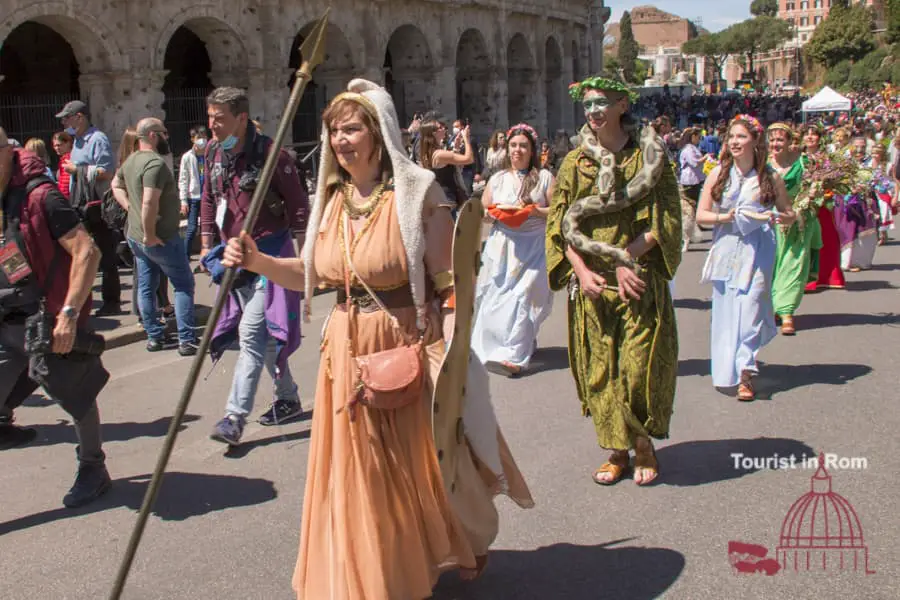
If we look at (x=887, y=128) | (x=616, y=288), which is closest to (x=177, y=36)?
(x=887, y=128)

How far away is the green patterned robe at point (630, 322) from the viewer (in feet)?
17.5

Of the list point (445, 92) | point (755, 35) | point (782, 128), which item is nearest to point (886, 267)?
point (782, 128)

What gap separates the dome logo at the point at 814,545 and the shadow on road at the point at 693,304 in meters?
5.49

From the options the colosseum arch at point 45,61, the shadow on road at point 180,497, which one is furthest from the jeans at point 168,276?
the colosseum arch at point 45,61

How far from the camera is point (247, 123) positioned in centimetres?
646

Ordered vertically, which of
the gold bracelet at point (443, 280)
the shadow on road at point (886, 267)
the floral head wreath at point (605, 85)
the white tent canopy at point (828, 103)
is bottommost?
the shadow on road at point (886, 267)

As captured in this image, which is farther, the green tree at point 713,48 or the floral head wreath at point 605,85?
the green tree at point 713,48

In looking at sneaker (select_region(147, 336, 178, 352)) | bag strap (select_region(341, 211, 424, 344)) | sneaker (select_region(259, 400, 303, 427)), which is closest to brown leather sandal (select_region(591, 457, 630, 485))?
bag strap (select_region(341, 211, 424, 344))

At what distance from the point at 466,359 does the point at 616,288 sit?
1708 mm

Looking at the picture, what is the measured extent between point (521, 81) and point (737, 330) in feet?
98.8

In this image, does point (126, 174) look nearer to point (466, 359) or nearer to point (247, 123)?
point (247, 123)

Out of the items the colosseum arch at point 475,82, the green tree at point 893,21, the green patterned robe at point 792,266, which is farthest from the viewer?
the green tree at point 893,21

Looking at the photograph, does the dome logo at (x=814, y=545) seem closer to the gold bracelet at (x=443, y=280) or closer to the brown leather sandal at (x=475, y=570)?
the brown leather sandal at (x=475, y=570)

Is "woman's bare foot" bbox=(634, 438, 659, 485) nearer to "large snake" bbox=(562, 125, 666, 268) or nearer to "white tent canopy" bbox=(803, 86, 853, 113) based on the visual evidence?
"large snake" bbox=(562, 125, 666, 268)
